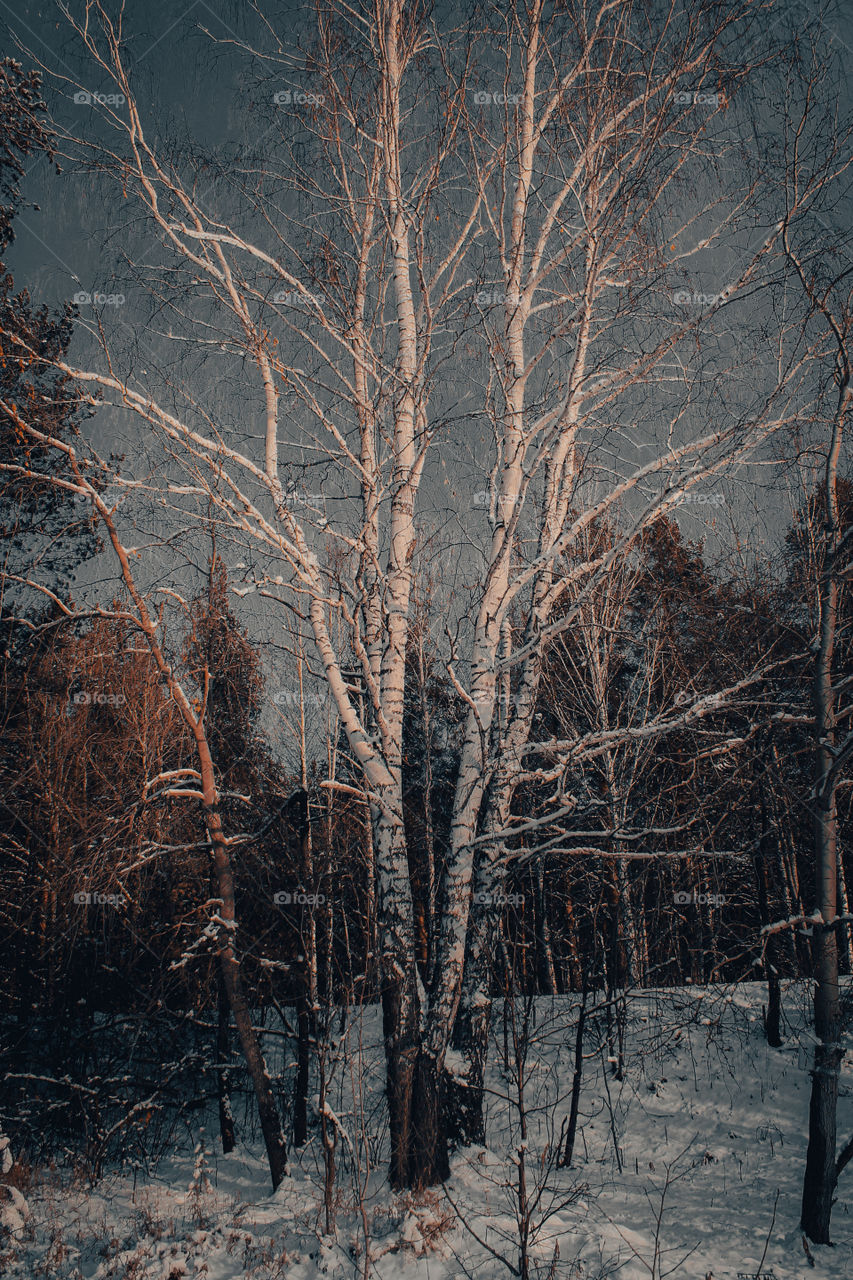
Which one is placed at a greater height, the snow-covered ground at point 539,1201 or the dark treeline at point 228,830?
the dark treeline at point 228,830

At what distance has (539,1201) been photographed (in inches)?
185

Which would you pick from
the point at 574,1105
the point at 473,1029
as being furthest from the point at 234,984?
the point at 574,1105

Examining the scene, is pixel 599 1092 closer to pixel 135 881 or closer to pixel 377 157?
pixel 135 881

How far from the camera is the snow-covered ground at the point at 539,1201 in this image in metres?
4.67

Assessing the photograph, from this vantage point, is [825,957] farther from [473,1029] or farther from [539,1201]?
[473,1029]

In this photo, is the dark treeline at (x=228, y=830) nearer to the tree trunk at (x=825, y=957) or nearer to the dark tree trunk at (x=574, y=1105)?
the dark tree trunk at (x=574, y=1105)

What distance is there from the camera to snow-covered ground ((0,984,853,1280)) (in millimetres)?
4672

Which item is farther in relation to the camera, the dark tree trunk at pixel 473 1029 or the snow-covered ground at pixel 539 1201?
the dark tree trunk at pixel 473 1029

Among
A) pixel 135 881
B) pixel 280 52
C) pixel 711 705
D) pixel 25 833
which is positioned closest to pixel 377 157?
pixel 280 52

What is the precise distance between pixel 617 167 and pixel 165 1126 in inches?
533

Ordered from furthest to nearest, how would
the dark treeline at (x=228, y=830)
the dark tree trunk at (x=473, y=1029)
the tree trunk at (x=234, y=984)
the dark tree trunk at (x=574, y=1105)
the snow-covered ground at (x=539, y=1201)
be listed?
the dark treeline at (x=228, y=830)
the dark tree trunk at (x=574, y=1105)
the tree trunk at (x=234, y=984)
the dark tree trunk at (x=473, y=1029)
the snow-covered ground at (x=539, y=1201)

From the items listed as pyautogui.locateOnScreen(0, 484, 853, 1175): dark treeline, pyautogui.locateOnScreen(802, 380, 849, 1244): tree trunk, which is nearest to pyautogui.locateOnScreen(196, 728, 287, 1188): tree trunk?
pyautogui.locateOnScreen(0, 484, 853, 1175): dark treeline

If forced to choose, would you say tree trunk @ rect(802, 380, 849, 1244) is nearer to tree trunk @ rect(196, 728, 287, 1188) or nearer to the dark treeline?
the dark treeline

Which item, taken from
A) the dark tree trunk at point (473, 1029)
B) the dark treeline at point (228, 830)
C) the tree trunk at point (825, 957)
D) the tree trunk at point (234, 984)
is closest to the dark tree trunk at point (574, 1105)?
the dark treeline at point (228, 830)
